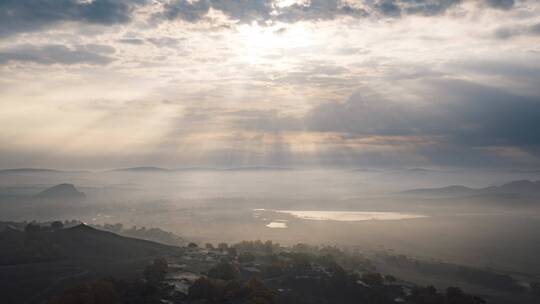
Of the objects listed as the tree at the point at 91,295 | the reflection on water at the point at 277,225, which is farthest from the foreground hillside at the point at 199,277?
the reflection on water at the point at 277,225

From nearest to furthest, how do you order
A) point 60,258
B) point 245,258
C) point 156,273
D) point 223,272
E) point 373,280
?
point 156,273, point 223,272, point 373,280, point 60,258, point 245,258

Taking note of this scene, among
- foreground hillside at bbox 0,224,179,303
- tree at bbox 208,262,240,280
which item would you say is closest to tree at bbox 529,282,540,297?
tree at bbox 208,262,240,280

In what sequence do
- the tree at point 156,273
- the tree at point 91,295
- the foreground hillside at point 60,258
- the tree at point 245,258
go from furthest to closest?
the tree at point 245,258 < the tree at point 156,273 < the foreground hillside at point 60,258 < the tree at point 91,295

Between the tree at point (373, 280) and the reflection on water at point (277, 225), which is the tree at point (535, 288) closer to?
the tree at point (373, 280)

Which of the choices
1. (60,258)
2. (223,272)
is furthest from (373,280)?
(60,258)

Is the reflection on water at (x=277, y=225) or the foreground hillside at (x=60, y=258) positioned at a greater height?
the foreground hillside at (x=60, y=258)

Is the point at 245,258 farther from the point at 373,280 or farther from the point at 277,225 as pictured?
the point at 277,225

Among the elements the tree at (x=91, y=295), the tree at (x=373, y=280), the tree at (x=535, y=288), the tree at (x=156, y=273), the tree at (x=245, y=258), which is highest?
the tree at (x=91, y=295)

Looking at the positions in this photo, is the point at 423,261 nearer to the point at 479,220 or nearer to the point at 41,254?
the point at 41,254

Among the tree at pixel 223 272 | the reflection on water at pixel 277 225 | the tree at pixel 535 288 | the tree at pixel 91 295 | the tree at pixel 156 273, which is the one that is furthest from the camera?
the reflection on water at pixel 277 225

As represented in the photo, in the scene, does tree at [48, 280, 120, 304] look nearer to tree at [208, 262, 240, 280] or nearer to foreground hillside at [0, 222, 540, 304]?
foreground hillside at [0, 222, 540, 304]

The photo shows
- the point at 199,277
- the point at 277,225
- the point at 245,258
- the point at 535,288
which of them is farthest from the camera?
the point at 277,225
